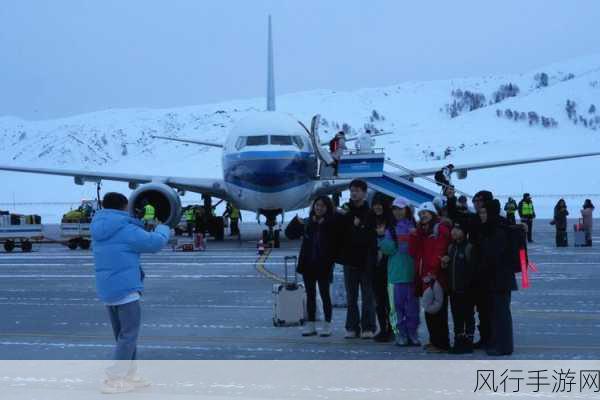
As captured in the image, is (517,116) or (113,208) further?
(517,116)

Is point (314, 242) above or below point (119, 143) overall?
below

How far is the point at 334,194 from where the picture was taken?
2953cm

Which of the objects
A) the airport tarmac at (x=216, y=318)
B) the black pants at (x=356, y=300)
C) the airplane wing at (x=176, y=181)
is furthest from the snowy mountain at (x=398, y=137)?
the black pants at (x=356, y=300)

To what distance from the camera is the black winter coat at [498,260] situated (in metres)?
8.12

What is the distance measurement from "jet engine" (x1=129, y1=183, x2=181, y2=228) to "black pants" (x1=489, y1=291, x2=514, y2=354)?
17872 millimetres

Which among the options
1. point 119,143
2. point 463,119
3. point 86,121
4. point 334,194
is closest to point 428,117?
point 463,119

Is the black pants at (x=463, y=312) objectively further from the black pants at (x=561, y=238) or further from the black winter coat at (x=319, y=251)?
the black pants at (x=561, y=238)

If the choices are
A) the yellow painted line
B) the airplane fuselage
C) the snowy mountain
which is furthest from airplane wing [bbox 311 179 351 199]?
the snowy mountain

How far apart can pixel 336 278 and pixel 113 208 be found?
5.95m

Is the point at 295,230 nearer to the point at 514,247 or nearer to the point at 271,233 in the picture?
the point at 514,247
